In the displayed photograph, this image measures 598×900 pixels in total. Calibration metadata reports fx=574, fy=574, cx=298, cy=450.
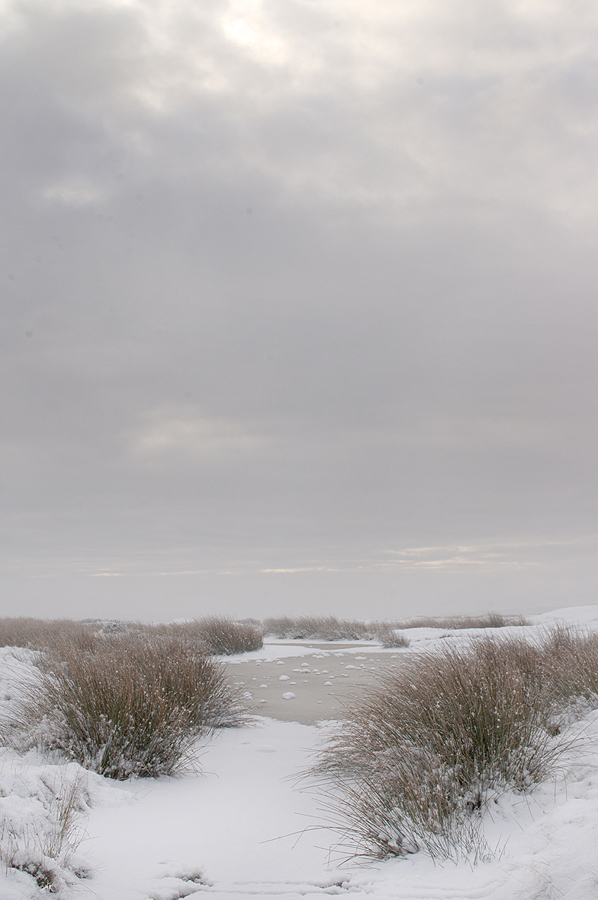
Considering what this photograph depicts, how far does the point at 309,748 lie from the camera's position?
494cm

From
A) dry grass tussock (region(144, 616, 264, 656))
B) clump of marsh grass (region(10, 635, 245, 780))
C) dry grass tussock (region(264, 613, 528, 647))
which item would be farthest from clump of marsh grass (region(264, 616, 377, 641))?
clump of marsh grass (region(10, 635, 245, 780))

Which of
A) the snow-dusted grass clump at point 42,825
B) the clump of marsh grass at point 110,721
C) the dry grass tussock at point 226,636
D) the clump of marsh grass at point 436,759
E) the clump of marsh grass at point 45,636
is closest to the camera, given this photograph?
the snow-dusted grass clump at point 42,825

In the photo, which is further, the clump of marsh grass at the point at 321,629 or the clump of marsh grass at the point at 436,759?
the clump of marsh grass at the point at 321,629

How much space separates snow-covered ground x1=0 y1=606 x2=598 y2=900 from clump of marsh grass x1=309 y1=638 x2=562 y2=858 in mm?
113

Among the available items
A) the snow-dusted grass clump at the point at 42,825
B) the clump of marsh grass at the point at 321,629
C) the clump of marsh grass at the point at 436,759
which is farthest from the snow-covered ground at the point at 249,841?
the clump of marsh grass at the point at 321,629

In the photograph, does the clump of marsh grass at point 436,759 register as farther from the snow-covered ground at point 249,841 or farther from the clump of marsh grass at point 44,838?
the clump of marsh grass at point 44,838

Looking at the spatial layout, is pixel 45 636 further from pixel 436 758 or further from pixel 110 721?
pixel 436 758

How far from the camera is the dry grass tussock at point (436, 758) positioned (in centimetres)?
276

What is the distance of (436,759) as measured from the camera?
123 inches

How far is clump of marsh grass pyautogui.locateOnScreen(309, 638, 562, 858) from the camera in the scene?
2762 millimetres

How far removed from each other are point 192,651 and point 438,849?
417cm

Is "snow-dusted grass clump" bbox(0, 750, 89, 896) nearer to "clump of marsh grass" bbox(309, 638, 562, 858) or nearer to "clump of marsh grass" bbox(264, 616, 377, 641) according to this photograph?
"clump of marsh grass" bbox(309, 638, 562, 858)

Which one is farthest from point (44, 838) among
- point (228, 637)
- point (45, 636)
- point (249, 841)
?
point (45, 636)

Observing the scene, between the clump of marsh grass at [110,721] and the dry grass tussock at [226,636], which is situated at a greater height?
the clump of marsh grass at [110,721]
